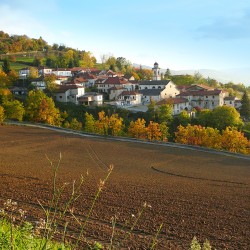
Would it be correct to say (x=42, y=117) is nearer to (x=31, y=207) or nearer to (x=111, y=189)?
(x=111, y=189)

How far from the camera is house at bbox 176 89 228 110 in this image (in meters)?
58.7

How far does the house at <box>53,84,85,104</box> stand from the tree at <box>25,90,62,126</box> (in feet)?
30.9

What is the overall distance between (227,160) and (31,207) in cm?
1679

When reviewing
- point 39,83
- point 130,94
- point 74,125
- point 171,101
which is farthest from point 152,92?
point 74,125

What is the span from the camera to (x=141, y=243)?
30.5ft

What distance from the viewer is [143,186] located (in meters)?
17.1

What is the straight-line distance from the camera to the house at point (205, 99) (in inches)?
2309

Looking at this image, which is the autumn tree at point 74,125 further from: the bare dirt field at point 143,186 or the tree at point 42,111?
the bare dirt field at point 143,186

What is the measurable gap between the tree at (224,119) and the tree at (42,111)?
20.3m

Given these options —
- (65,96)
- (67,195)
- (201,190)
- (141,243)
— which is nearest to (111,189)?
(67,195)

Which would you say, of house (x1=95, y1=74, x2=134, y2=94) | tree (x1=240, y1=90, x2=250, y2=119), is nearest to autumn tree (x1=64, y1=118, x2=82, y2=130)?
house (x1=95, y1=74, x2=134, y2=94)

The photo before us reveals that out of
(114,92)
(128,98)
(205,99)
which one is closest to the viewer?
(128,98)

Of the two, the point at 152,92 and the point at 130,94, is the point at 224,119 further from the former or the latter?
the point at 152,92

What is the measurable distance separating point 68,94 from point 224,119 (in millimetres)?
23956
